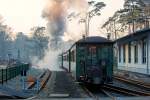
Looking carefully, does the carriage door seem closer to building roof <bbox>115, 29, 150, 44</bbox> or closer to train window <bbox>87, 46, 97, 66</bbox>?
train window <bbox>87, 46, 97, 66</bbox>

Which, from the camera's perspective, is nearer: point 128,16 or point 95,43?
point 95,43

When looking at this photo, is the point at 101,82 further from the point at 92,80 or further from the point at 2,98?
the point at 2,98

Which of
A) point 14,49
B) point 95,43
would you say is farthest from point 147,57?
point 14,49

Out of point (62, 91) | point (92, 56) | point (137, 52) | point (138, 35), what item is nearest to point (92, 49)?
point (92, 56)

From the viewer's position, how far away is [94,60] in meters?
26.5

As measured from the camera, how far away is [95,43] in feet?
88.0

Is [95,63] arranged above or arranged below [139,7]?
below

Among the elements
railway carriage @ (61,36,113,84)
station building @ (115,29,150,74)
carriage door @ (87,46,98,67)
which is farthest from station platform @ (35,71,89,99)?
station building @ (115,29,150,74)

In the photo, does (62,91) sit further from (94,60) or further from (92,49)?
(92,49)

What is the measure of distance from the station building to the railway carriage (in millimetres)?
14212

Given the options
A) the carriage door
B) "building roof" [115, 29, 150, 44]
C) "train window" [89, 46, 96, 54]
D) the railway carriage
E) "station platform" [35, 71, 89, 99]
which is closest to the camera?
"station platform" [35, 71, 89, 99]

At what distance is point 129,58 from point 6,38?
4152 inches

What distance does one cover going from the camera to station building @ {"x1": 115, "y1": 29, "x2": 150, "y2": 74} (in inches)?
1663

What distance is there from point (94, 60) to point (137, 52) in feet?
73.7
